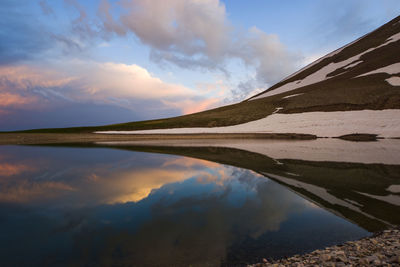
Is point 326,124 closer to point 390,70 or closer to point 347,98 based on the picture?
point 347,98

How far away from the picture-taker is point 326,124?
58.3m

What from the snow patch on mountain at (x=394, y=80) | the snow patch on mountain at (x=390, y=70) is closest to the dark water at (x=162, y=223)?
the snow patch on mountain at (x=394, y=80)

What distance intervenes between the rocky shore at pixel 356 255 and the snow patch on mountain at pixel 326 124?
5149 cm

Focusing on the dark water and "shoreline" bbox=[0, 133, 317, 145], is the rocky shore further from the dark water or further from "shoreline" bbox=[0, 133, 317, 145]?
"shoreline" bbox=[0, 133, 317, 145]

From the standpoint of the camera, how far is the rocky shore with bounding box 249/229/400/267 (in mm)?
5676

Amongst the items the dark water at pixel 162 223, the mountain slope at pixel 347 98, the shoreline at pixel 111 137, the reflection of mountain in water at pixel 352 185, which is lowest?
the reflection of mountain in water at pixel 352 185

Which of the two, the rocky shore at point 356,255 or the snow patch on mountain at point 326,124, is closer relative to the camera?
the rocky shore at point 356,255

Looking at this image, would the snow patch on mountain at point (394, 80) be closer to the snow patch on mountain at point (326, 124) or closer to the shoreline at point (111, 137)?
the snow patch on mountain at point (326, 124)

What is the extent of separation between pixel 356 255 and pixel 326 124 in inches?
2318

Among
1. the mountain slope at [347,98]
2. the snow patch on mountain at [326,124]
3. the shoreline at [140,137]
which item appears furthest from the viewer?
the mountain slope at [347,98]

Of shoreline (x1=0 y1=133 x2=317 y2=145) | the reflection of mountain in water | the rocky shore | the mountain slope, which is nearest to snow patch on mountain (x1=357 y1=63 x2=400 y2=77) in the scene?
the mountain slope

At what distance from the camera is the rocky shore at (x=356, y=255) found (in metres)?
5.68

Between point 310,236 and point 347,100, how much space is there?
232 feet

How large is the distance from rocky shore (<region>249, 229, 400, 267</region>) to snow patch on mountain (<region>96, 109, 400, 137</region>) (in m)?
51.5
